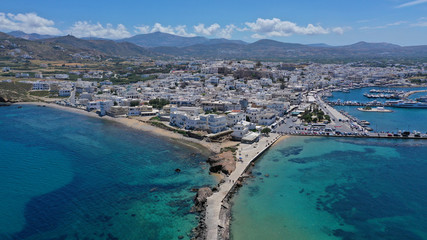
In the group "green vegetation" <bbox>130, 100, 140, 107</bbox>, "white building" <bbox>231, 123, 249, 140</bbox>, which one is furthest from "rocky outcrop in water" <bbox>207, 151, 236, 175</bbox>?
"green vegetation" <bbox>130, 100, 140, 107</bbox>

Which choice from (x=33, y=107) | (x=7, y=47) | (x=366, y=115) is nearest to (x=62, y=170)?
(x=33, y=107)

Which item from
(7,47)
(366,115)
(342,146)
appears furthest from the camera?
(7,47)

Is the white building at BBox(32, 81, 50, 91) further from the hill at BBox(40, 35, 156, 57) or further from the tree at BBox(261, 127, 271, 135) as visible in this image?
the hill at BBox(40, 35, 156, 57)

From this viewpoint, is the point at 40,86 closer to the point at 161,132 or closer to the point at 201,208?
the point at 161,132

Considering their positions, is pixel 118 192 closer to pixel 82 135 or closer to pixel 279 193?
pixel 279 193

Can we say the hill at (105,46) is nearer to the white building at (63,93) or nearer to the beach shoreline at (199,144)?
the white building at (63,93)
